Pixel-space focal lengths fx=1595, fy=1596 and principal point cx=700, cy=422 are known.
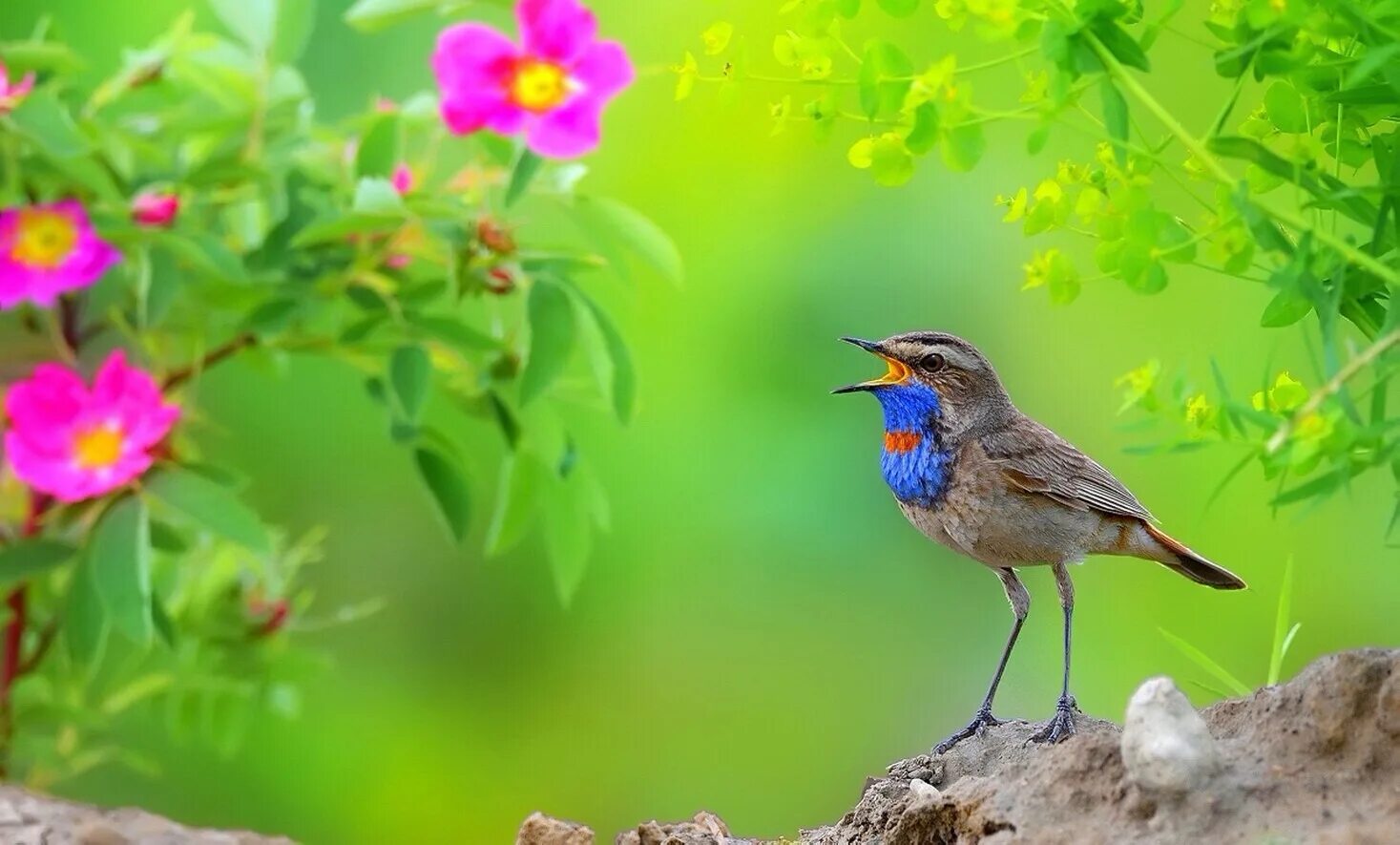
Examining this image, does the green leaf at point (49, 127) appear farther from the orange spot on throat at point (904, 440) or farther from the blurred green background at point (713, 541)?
the blurred green background at point (713, 541)

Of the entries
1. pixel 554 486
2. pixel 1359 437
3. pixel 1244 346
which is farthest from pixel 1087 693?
pixel 1359 437

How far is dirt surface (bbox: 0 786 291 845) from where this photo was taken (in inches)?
56.2

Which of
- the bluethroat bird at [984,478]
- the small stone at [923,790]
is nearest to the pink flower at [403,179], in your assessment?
the bluethroat bird at [984,478]

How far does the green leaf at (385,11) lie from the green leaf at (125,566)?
1.70 feet

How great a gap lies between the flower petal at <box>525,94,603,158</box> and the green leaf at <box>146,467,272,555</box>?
45cm

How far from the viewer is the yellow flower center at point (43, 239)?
160cm

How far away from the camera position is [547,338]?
154cm

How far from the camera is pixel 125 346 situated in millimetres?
2336

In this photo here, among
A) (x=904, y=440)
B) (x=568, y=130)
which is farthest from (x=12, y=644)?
(x=904, y=440)

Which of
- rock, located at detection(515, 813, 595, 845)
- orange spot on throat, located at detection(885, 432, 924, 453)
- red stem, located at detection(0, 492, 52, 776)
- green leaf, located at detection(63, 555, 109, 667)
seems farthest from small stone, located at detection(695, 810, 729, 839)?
red stem, located at detection(0, 492, 52, 776)

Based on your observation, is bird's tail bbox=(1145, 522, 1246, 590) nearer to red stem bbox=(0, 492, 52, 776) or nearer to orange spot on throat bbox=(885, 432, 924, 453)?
orange spot on throat bbox=(885, 432, 924, 453)

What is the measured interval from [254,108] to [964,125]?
0.86 metres

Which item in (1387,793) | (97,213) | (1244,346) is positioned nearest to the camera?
(1387,793)

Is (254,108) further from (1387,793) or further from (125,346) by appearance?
(1387,793)
